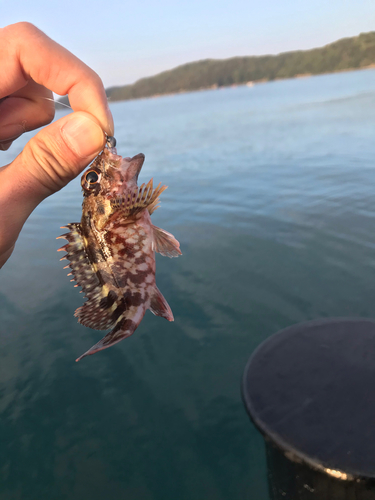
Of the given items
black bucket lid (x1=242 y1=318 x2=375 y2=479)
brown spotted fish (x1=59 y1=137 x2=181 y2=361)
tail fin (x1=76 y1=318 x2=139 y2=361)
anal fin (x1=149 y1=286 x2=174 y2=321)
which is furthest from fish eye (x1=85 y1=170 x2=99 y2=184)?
black bucket lid (x1=242 y1=318 x2=375 y2=479)

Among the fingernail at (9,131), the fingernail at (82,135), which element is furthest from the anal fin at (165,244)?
the fingernail at (9,131)

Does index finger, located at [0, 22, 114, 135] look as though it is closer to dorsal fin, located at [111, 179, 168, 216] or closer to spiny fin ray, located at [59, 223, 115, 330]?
dorsal fin, located at [111, 179, 168, 216]

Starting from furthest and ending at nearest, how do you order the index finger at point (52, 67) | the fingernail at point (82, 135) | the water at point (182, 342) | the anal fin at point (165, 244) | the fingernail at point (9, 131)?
1. the water at point (182, 342)
2. the fingernail at point (9, 131)
3. the anal fin at point (165, 244)
4. the index finger at point (52, 67)
5. the fingernail at point (82, 135)

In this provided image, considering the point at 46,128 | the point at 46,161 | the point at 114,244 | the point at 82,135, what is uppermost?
the point at 46,128

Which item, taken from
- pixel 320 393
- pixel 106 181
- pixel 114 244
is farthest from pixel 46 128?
pixel 320 393

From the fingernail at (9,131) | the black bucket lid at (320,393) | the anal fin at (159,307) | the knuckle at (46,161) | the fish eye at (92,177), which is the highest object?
the fingernail at (9,131)

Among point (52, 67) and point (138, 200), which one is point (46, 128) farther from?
point (138, 200)

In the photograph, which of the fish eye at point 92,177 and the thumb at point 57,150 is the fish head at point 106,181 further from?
the thumb at point 57,150
